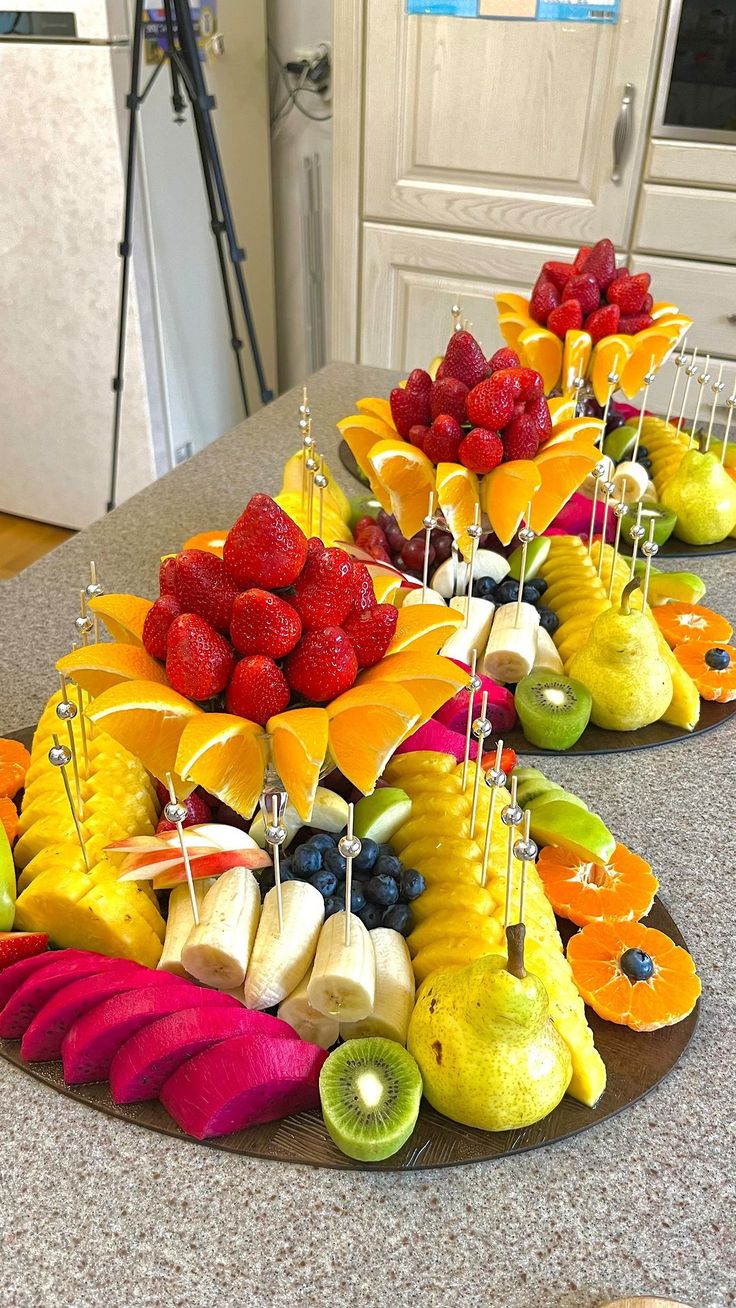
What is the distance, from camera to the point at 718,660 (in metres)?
1.39

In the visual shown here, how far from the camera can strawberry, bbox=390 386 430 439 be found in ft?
4.57

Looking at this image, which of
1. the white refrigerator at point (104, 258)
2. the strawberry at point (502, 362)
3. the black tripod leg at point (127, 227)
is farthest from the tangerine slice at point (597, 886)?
the white refrigerator at point (104, 258)

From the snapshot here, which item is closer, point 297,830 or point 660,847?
point 297,830

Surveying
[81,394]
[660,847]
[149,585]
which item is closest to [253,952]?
[660,847]

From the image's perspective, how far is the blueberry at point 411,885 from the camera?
93cm

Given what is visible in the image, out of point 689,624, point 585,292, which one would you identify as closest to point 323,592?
point 689,624

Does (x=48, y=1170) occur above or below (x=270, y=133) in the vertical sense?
below

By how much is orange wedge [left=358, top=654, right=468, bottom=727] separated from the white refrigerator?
7.77 feet

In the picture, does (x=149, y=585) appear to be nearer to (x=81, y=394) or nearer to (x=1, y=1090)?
(x=1, y=1090)

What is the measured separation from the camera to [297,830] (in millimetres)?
1014

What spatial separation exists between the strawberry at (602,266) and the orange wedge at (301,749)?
1183 mm

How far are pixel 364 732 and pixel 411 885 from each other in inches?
6.4

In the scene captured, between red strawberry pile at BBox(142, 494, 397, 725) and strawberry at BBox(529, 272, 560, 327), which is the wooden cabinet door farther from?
red strawberry pile at BBox(142, 494, 397, 725)

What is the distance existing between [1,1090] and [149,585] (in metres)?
0.84
